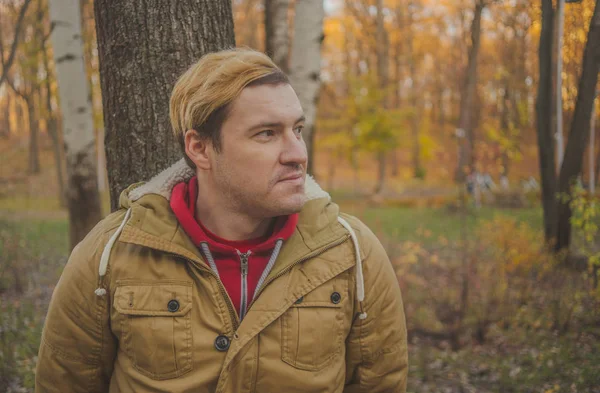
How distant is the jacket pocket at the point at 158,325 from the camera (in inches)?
72.6

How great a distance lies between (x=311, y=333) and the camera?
1891 mm

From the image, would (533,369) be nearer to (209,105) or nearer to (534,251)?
(534,251)

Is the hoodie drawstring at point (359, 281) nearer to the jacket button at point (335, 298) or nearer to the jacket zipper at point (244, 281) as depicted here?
the jacket button at point (335, 298)

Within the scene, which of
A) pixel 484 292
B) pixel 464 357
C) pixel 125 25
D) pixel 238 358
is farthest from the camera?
pixel 484 292

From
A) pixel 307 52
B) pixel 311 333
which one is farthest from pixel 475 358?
pixel 311 333

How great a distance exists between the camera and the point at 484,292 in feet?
21.1

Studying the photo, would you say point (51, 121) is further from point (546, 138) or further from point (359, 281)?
point (359, 281)

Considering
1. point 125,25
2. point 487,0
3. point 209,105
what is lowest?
point 209,105

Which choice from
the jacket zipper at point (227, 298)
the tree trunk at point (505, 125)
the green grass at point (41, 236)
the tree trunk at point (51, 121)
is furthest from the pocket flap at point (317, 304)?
the tree trunk at point (51, 121)

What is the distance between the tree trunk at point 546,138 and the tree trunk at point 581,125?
16cm

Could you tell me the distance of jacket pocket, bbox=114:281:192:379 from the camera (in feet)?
6.05

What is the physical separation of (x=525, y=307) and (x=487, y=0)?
3516 mm

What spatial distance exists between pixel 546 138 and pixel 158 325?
7.07m

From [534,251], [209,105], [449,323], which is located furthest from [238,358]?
[534,251]
